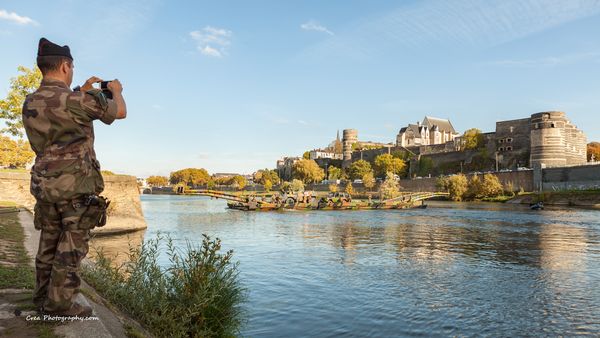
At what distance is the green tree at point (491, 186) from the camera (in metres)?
82.5

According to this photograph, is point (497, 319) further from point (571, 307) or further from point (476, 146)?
point (476, 146)

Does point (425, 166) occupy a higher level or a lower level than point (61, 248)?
higher

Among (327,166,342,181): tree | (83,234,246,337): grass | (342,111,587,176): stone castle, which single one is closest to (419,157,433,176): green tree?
(342,111,587,176): stone castle

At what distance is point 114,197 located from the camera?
27.4 m

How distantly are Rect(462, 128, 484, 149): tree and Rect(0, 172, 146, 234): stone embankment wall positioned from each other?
9437 centimetres

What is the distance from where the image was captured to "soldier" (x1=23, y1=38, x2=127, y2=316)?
4492 millimetres

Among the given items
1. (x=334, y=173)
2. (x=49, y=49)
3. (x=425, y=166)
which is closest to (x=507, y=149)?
(x=425, y=166)

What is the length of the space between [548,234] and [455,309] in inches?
845

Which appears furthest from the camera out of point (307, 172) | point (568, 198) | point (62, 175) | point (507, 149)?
point (307, 172)

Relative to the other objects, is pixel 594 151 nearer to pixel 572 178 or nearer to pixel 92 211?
pixel 572 178

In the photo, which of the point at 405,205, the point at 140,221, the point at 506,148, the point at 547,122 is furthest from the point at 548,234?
the point at 506,148

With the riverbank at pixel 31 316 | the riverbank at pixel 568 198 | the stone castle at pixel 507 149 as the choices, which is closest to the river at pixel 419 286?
the riverbank at pixel 31 316

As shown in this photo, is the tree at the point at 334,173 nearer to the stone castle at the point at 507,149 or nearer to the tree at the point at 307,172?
the tree at the point at 307,172

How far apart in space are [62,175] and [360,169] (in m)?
126
